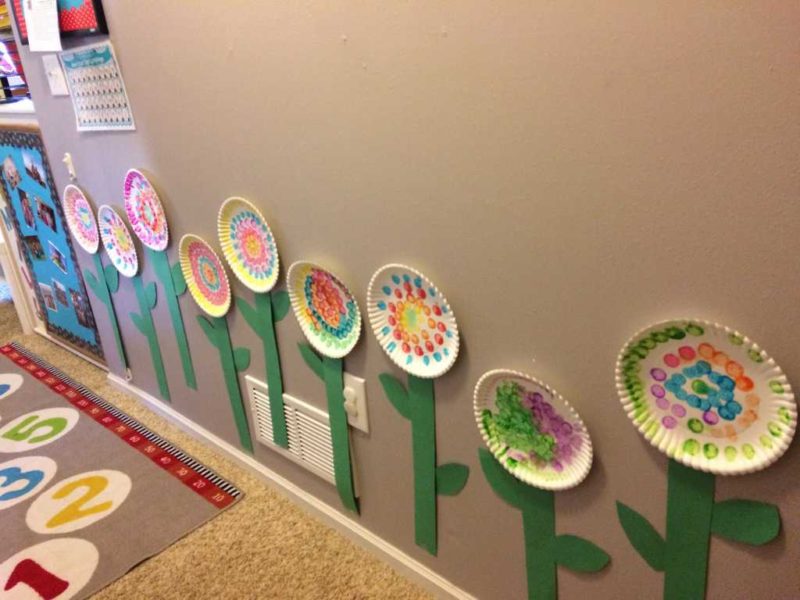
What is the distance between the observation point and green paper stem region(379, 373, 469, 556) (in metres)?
1.22

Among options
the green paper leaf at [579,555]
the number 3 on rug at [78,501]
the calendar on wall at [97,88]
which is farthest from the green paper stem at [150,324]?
the green paper leaf at [579,555]

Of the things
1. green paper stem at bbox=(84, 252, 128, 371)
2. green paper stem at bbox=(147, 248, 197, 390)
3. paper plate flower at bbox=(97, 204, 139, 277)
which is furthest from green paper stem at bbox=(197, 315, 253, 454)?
green paper stem at bbox=(84, 252, 128, 371)

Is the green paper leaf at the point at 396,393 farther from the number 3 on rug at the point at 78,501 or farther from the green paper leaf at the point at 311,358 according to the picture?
the number 3 on rug at the point at 78,501

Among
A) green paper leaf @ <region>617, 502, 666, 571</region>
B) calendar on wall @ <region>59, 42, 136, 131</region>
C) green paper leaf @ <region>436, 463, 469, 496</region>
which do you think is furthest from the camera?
calendar on wall @ <region>59, 42, 136, 131</region>

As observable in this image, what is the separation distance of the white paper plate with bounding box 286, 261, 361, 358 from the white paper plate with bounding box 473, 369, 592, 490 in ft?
1.10

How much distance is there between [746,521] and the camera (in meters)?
0.84

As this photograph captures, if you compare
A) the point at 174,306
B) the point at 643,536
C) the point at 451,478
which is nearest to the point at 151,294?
the point at 174,306

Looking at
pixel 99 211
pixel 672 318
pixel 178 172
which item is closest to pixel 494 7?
pixel 672 318

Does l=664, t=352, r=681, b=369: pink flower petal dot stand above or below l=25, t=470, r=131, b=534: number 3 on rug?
above

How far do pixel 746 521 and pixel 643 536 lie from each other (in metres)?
0.17

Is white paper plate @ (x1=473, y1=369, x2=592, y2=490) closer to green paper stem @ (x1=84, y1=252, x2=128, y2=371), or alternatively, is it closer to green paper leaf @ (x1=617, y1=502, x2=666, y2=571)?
green paper leaf @ (x1=617, y1=502, x2=666, y2=571)

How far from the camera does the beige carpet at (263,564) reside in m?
1.44

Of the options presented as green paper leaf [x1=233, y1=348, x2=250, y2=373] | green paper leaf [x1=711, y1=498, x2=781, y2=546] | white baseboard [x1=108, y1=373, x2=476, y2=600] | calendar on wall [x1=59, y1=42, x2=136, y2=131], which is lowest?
white baseboard [x1=108, y1=373, x2=476, y2=600]

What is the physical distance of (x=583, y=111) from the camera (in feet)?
2.65
